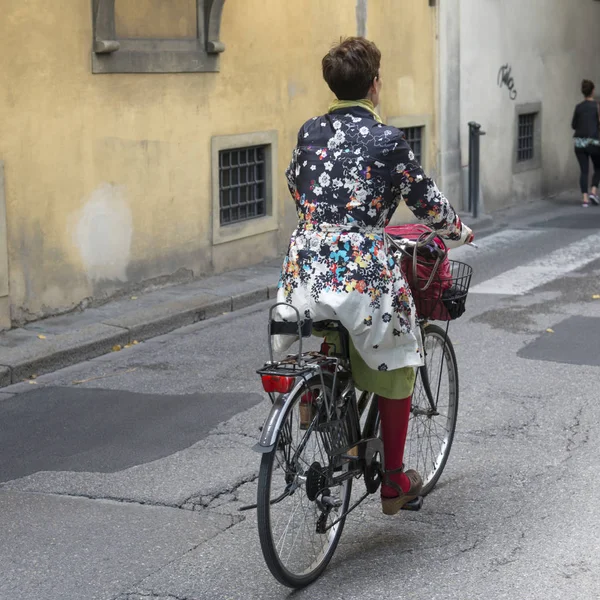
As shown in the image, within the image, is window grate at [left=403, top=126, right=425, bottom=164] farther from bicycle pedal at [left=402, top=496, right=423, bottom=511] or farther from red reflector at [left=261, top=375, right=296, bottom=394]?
red reflector at [left=261, top=375, right=296, bottom=394]

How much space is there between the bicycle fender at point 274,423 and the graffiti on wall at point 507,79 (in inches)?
555

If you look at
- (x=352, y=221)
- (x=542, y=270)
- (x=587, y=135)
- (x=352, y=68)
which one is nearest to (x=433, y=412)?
(x=352, y=221)

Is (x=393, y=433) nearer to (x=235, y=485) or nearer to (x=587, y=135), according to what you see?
(x=235, y=485)

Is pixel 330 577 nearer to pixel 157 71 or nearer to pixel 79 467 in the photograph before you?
pixel 79 467

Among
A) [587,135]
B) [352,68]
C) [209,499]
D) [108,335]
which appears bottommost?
[209,499]

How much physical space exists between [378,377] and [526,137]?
15041 millimetres

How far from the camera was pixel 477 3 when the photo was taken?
16500 millimetres

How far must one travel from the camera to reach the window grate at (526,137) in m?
18.6

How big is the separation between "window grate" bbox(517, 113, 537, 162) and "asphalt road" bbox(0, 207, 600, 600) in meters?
10.0

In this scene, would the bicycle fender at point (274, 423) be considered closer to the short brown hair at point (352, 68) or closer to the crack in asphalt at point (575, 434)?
the short brown hair at point (352, 68)

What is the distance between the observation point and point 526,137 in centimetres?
1883

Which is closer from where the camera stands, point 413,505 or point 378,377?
point 378,377

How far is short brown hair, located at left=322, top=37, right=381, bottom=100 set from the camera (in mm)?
4254

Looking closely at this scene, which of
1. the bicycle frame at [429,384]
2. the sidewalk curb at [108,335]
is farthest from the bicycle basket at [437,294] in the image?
the sidewalk curb at [108,335]
